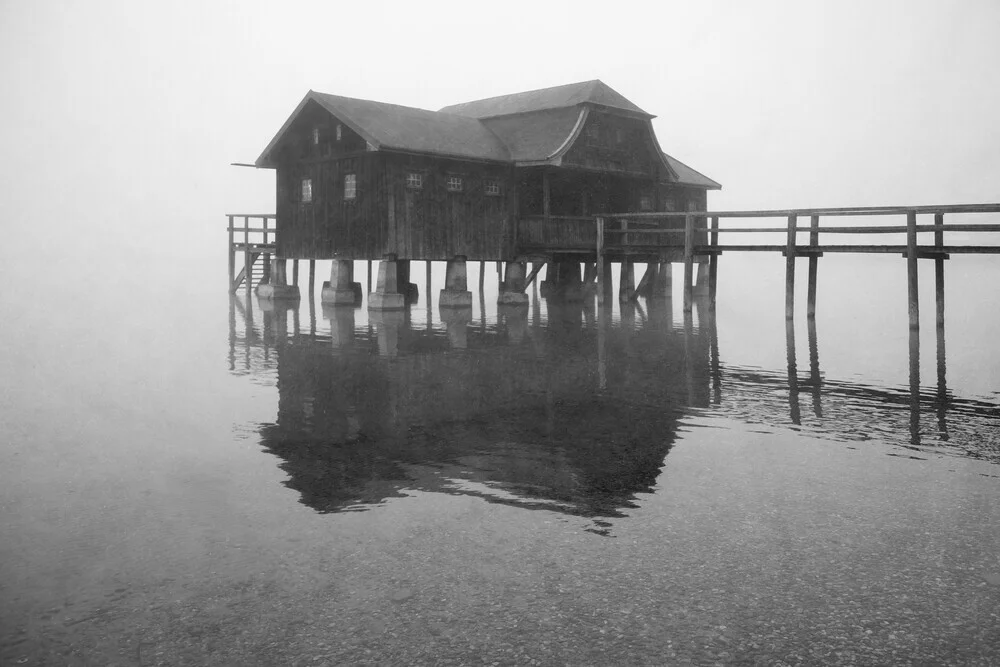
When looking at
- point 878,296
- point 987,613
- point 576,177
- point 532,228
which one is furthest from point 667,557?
point 878,296

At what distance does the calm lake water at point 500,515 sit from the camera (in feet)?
17.0

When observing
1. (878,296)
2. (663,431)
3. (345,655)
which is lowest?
(345,655)

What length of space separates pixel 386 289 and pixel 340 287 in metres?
3.43

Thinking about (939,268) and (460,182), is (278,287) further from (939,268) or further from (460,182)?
(939,268)

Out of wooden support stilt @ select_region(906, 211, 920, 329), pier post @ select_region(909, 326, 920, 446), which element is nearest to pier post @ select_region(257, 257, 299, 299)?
wooden support stilt @ select_region(906, 211, 920, 329)

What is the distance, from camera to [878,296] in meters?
47.9

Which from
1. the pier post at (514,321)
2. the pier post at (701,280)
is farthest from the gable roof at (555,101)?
the pier post at (701,280)

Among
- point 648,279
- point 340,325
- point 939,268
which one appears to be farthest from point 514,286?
point 939,268

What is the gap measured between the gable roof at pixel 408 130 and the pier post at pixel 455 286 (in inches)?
141

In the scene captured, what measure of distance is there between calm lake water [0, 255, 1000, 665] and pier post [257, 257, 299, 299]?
Answer: 19.8 meters

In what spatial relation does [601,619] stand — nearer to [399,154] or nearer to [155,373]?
[155,373]

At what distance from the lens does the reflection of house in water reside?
8.18 meters

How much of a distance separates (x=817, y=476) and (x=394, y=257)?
67.0ft

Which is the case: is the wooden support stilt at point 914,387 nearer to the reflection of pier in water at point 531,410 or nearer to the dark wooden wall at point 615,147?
the reflection of pier in water at point 531,410
